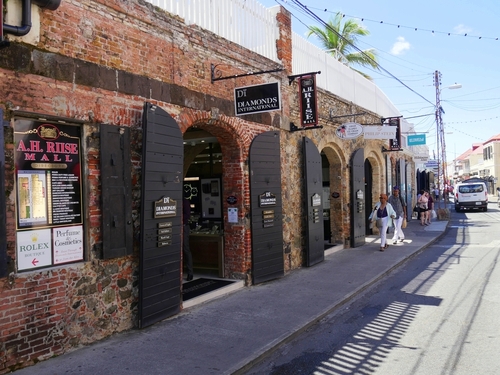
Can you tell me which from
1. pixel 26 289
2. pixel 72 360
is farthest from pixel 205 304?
pixel 26 289

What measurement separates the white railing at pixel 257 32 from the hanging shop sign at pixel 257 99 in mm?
1235

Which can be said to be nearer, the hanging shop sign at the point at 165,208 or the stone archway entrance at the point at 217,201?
the hanging shop sign at the point at 165,208

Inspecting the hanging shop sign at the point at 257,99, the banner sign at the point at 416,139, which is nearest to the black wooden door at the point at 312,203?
the hanging shop sign at the point at 257,99

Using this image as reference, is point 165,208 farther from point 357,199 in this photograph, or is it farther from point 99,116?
point 357,199

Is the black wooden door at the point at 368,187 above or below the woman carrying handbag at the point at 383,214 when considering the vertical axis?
above

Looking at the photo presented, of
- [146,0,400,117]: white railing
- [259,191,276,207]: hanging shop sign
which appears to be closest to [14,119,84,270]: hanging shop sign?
[146,0,400,117]: white railing

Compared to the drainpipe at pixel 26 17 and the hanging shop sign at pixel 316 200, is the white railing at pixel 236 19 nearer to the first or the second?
the drainpipe at pixel 26 17

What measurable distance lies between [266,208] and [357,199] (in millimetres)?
6040

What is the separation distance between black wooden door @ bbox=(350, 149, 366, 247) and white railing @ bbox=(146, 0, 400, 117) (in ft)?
7.06

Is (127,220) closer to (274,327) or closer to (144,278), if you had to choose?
(144,278)

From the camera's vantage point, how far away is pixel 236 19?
887 centimetres

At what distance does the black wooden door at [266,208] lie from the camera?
→ 8.82 meters

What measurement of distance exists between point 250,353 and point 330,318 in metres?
2.07

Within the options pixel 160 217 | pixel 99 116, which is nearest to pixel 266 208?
pixel 160 217
